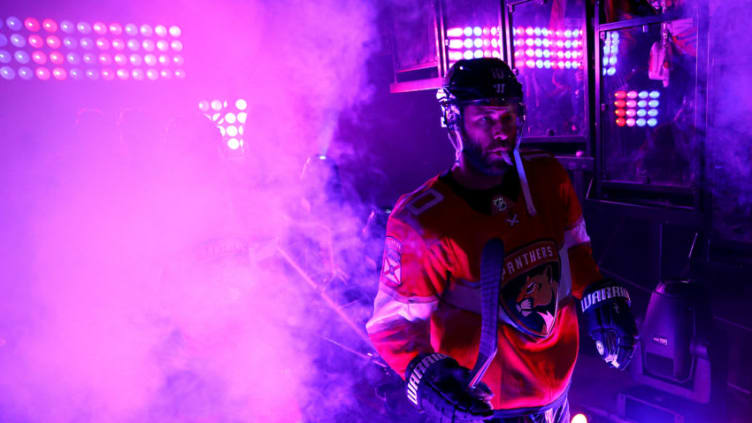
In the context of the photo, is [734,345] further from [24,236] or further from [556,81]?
[24,236]

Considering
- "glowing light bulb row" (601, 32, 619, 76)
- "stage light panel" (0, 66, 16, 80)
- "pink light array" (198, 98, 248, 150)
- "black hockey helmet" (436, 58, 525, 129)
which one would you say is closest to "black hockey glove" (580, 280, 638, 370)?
"black hockey helmet" (436, 58, 525, 129)

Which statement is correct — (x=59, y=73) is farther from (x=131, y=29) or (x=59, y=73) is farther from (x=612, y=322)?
(x=612, y=322)

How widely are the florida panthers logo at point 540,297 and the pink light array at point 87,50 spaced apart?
5.23 metres

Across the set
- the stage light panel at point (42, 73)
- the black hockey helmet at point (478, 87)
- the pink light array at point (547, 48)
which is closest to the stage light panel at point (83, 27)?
the stage light panel at point (42, 73)

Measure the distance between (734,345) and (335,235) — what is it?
353 cm

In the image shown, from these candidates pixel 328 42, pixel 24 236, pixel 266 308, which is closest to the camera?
pixel 24 236

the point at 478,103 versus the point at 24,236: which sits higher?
the point at 478,103

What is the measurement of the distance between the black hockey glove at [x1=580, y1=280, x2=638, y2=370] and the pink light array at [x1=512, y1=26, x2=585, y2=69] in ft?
8.67

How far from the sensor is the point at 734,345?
3.10 metres

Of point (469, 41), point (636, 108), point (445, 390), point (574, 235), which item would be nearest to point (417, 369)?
point (445, 390)

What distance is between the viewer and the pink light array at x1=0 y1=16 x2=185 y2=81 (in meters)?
4.65

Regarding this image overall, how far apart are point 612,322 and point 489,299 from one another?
1.90ft

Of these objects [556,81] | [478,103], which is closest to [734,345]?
[556,81]

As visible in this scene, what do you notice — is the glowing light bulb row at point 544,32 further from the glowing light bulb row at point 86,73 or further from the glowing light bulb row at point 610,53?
the glowing light bulb row at point 86,73
